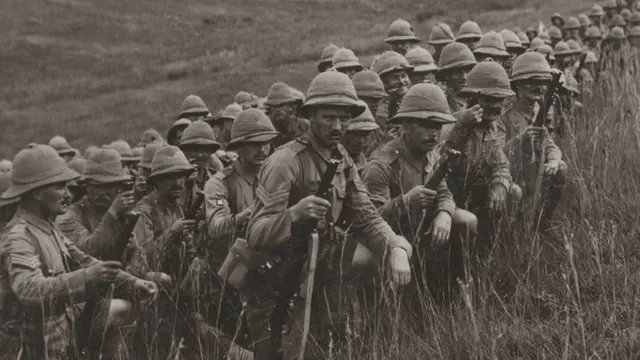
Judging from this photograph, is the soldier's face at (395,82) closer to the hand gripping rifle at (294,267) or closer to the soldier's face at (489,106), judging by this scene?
the soldier's face at (489,106)

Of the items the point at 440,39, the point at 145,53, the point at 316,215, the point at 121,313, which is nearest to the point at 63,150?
the point at 440,39

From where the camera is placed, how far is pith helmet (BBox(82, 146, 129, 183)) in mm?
7823

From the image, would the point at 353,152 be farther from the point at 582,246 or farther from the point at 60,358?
the point at 60,358

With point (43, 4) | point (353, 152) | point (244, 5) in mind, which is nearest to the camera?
point (353, 152)

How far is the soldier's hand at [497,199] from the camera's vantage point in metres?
7.00

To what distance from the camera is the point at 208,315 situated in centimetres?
697

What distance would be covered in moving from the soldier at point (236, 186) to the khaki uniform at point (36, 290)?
4.41ft

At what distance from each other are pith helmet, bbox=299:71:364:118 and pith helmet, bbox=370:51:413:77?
404cm

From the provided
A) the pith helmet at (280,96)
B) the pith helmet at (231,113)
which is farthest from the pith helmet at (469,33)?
the pith helmet at (280,96)

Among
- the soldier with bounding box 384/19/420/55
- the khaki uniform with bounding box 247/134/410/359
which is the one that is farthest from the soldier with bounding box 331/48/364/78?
the khaki uniform with bounding box 247/134/410/359

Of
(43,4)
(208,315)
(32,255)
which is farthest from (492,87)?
(43,4)

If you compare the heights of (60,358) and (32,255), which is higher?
(32,255)

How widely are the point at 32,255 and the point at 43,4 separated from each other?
1577cm

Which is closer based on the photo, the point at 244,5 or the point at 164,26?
the point at 164,26
